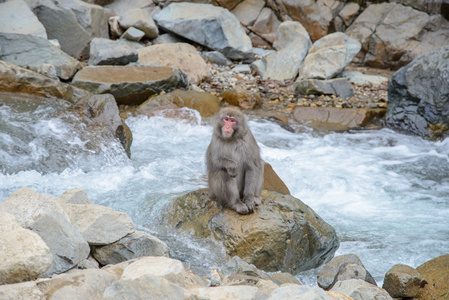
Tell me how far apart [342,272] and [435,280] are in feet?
2.59

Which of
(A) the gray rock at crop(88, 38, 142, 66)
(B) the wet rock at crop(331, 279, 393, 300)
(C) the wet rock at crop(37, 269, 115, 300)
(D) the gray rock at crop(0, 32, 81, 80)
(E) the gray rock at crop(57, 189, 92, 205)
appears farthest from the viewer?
(A) the gray rock at crop(88, 38, 142, 66)

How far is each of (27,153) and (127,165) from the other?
1294mm

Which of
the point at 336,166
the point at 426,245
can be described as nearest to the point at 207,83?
the point at 336,166

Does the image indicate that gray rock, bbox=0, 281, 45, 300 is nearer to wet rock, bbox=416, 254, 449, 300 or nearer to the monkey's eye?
the monkey's eye

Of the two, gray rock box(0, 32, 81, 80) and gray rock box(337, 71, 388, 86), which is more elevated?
gray rock box(0, 32, 81, 80)

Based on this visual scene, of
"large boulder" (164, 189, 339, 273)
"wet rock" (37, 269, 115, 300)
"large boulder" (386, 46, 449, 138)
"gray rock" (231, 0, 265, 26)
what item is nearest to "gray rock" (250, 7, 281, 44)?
"gray rock" (231, 0, 265, 26)

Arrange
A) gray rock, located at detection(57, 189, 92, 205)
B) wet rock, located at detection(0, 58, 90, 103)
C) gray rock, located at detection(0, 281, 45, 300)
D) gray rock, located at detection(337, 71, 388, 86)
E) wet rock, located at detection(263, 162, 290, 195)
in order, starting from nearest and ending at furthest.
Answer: gray rock, located at detection(0, 281, 45, 300) → gray rock, located at detection(57, 189, 92, 205) → wet rock, located at detection(263, 162, 290, 195) → wet rock, located at detection(0, 58, 90, 103) → gray rock, located at detection(337, 71, 388, 86)

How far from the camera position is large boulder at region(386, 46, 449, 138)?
8789 millimetres

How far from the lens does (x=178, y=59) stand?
418 inches

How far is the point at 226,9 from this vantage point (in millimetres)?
12734

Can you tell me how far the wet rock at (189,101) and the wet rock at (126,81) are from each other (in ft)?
1.06

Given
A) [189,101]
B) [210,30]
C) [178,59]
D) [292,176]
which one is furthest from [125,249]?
[210,30]

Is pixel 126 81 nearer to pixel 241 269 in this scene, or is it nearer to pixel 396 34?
pixel 241 269

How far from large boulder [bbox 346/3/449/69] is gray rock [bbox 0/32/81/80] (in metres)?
7.69
